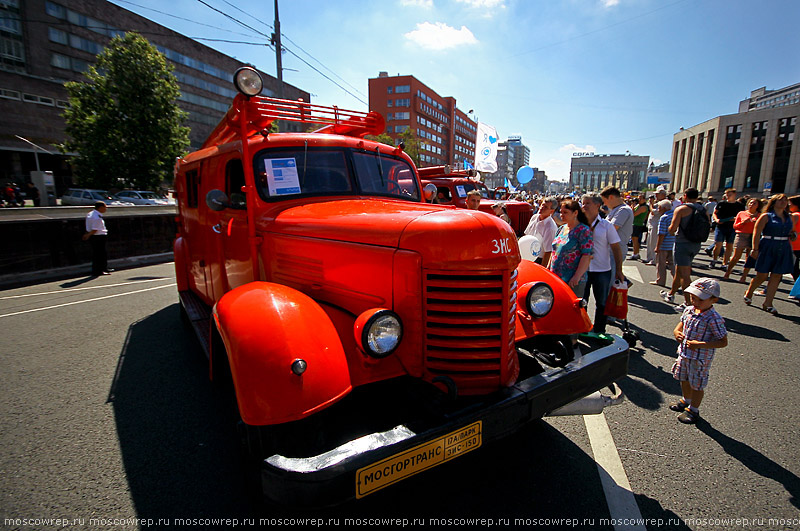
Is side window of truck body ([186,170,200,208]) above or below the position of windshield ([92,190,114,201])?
below

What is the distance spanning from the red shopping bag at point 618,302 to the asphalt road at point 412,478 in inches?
21.1

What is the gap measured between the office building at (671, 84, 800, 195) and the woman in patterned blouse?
48662 mm

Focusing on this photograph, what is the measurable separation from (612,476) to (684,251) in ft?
17.0

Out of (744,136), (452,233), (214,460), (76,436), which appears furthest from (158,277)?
(744,136)

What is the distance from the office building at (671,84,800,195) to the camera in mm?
41031

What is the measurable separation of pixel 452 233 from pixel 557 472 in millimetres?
1834

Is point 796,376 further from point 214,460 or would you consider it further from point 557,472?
point 214,460

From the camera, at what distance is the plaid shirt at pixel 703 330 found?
9.77 ft

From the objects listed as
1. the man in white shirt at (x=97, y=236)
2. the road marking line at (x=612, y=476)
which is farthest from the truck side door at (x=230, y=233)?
the man in white shirt at (x=97, y=236)

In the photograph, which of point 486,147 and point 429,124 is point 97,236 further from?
point 429,124

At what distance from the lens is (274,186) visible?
327cm

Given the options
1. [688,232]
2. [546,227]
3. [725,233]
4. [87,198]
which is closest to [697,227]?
[688,232]

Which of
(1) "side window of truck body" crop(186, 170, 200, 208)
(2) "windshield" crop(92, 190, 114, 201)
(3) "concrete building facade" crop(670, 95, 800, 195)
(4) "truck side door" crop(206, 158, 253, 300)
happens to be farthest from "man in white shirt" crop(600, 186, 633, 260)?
(3) "concrete building facade" crop(670, 95, 800, 195)

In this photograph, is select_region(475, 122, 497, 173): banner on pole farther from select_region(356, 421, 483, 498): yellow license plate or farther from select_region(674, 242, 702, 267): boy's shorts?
select_region(356, 421, 483, 498): yellow license plate
